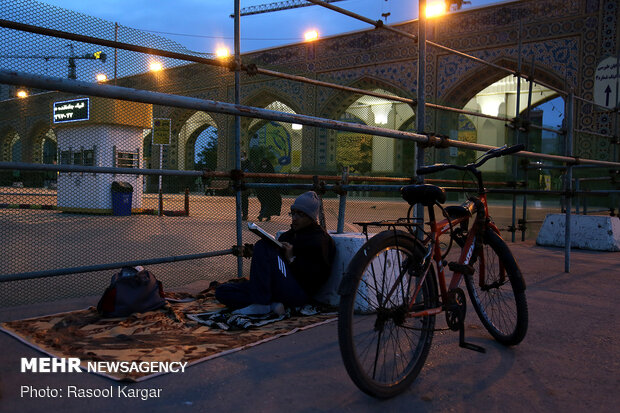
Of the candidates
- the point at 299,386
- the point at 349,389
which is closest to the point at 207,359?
the point at 299,386

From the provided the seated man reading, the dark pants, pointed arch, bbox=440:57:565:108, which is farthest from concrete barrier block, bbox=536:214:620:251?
pointed arch, bbox=440:57:565:108

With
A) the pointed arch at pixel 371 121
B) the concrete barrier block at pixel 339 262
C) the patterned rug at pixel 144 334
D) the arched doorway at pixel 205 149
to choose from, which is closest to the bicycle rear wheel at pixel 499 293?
the concrete barrier block at pixel 339 262

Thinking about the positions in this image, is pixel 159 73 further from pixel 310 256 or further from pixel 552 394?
pixel 552 394

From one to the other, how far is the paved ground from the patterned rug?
0.09 metres

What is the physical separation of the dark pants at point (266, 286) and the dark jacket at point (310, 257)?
0.09 m

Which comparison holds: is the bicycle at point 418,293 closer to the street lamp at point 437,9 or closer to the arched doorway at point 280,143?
the street lamp at point 437,9

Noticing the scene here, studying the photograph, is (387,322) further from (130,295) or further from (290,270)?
(130,295)

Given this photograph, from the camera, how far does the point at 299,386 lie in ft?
6.94

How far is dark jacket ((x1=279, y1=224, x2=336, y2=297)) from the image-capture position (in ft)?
10.7

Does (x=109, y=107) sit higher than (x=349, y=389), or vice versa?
(x=109, y=107)

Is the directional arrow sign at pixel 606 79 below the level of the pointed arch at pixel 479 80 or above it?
below

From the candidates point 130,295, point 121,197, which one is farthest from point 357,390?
point 121,197

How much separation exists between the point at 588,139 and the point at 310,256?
16.2 m

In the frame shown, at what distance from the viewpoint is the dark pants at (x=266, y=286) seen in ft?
10.1
